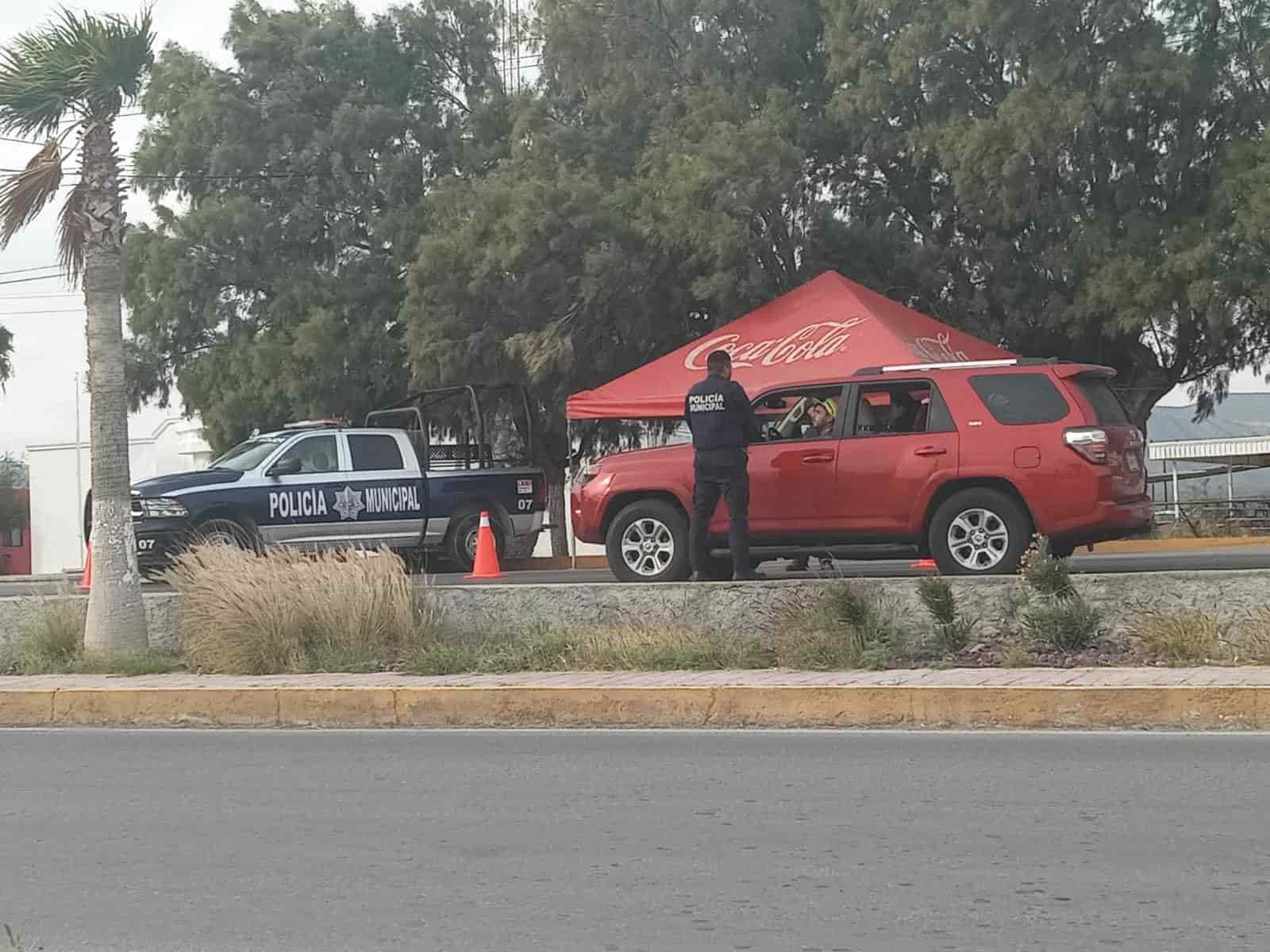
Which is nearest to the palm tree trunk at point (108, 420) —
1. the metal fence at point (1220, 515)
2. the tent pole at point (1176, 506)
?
the metal fence at point (1220, 515)

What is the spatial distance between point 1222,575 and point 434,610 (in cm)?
543

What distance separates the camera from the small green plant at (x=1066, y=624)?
10742 mm

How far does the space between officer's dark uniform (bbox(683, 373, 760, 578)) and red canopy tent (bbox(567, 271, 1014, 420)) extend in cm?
825

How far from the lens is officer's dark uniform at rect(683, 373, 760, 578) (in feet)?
41.4

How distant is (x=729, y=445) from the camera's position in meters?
12.6

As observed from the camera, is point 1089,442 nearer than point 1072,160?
Yes

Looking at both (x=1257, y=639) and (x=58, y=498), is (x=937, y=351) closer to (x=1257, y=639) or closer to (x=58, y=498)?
(x=1257, y=639)

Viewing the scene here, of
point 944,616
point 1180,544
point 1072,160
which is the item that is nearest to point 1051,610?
point 944,616

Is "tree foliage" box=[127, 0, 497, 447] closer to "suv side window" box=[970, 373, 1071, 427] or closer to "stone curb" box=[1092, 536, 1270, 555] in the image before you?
"stone curb" box=[1092, 536, 1270, 555]

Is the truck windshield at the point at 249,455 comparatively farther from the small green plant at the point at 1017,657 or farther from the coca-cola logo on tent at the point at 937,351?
the small green plant at the point at 1017,657

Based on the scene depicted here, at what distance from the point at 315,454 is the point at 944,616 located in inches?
416

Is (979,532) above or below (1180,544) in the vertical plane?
above

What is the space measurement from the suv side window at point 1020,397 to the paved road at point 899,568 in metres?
1.86

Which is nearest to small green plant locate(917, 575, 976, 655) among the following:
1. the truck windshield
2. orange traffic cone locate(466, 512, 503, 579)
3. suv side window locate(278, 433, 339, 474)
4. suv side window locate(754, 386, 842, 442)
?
suv side window locate(754, 386, 842, 442)
